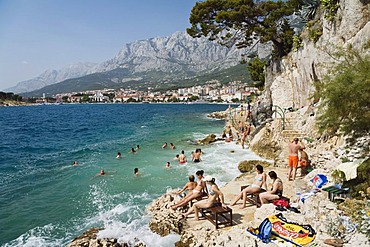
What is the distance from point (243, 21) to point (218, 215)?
17160mm

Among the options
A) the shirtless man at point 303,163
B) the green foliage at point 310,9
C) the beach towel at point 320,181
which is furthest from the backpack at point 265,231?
the green foliage at point 310,9

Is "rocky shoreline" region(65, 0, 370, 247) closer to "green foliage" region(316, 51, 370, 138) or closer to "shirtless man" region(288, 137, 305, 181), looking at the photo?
"shirtless man" region(288, 137, 305, 181)

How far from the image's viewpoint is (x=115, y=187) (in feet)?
41.5

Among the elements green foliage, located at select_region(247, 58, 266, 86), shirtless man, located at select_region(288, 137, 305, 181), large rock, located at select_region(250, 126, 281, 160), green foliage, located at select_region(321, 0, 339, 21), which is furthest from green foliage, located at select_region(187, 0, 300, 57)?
green foliage, located at select_region(247, 58, 266, 86)

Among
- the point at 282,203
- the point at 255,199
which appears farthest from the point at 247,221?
the point at 255,199

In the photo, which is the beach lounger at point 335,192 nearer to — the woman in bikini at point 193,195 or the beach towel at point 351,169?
the beach towel at point 351,169

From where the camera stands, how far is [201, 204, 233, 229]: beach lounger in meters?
6.83

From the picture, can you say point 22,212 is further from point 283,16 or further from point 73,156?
point 283,16

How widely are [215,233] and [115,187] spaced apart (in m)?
7.23

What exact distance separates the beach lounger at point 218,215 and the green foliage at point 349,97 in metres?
3.19

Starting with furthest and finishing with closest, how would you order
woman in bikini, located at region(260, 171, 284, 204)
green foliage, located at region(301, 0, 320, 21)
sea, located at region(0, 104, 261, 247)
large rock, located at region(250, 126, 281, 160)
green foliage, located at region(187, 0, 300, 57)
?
green foliage, located at region(187, 0, 300, 57), green foliage, located at region(301, 0, 320, 21), large rock, located at region(250, 126, 281, 160), sea, located at region(0, 104, 261, 247), woman in bikini, located at region(260, 171, 284, 204)

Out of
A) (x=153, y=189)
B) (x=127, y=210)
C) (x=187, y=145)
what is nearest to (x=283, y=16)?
(x=187, y=145)

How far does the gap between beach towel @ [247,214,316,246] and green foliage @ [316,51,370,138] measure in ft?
8.16

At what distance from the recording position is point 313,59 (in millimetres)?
16422
